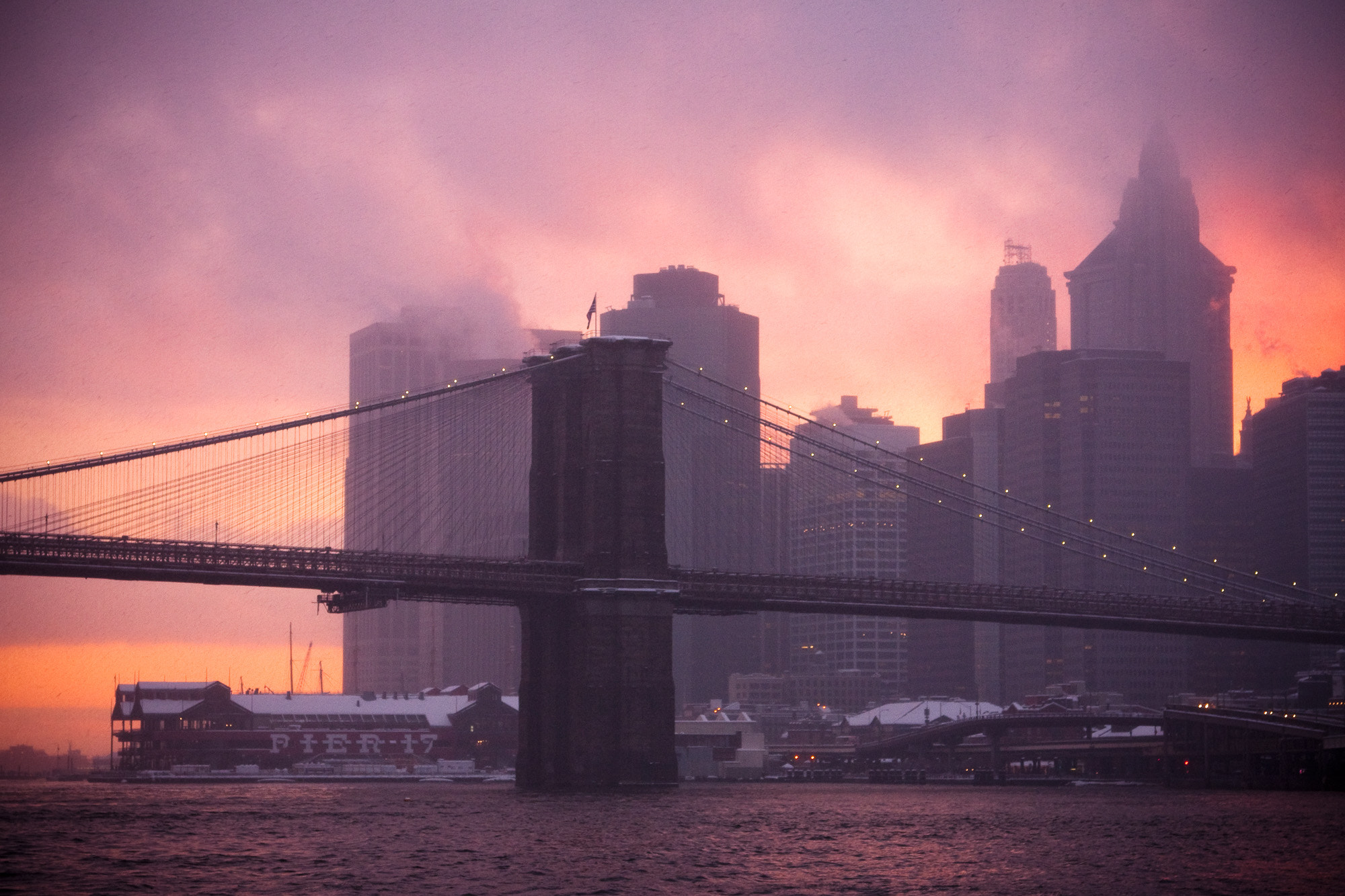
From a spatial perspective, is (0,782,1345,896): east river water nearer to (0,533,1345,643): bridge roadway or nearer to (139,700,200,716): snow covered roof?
(0,533,1345,643): bridge roadway

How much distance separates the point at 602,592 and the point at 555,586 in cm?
252

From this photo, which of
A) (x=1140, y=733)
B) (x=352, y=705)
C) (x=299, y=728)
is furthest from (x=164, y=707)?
(x=1140, y=733)

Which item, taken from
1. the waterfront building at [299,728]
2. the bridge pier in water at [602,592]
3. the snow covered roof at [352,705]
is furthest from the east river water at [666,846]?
the snow covered roof at [352,705]

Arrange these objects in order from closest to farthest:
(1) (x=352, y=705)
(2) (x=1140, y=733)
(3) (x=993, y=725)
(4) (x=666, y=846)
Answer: (4) (x=666, y=846), (3) (x=993, y=725), (2) (x=1140, y=733), (1) (x=352, y=705)

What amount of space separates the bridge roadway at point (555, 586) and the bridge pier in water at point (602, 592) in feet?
3.79

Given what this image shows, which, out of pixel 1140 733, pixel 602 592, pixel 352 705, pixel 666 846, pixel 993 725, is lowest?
pixel 1140 733

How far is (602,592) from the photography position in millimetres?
93000

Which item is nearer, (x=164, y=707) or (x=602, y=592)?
→ (x=602, y=592)

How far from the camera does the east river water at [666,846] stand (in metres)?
52.6

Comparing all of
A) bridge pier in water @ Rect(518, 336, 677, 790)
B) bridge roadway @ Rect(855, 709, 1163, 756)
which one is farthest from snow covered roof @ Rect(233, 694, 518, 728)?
bridge pier in water @ Rect(518, 336, 677, 790)

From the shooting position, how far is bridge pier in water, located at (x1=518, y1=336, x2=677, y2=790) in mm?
92375

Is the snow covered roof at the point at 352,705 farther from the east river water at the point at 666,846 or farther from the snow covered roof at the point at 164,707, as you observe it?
the east river water at the point at 666,846

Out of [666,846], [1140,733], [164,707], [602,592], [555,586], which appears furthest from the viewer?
[164,707]

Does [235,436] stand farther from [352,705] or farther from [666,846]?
[352,705]
